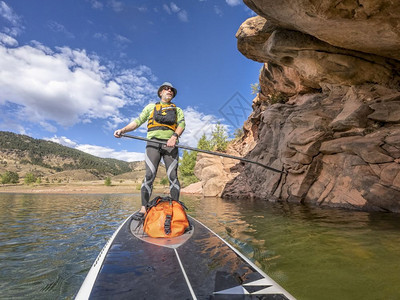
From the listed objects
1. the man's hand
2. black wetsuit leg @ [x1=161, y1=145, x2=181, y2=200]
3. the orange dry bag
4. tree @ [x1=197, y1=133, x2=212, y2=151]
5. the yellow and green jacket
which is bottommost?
the orange dry bag

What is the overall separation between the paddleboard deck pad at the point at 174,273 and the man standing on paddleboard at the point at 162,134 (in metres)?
1.23

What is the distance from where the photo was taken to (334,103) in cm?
1348

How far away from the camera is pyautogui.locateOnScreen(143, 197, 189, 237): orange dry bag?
3672mm

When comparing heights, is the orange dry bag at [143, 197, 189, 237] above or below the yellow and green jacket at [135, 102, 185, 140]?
below

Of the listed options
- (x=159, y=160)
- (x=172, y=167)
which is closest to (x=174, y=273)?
(x=172, y=167)

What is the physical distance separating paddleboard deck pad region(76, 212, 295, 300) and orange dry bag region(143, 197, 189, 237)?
17cm

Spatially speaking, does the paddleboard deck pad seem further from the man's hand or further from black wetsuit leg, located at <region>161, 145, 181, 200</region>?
the man's hand

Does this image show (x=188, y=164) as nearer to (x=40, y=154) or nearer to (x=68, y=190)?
(x=68, y=190)

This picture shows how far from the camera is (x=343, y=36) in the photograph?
30.1 feet

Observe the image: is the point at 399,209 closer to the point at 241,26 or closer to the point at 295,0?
the point at 295,0

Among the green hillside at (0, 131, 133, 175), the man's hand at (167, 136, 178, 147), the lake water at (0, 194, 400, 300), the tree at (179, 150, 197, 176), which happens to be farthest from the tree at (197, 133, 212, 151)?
the green hillside at (0, 131, 133, 175)

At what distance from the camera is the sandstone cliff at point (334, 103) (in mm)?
8289

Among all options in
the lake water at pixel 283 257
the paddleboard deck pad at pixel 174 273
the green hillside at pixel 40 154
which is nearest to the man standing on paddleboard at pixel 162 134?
the paddleboard deck pad at pixel 174 273

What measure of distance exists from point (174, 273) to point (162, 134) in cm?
290
